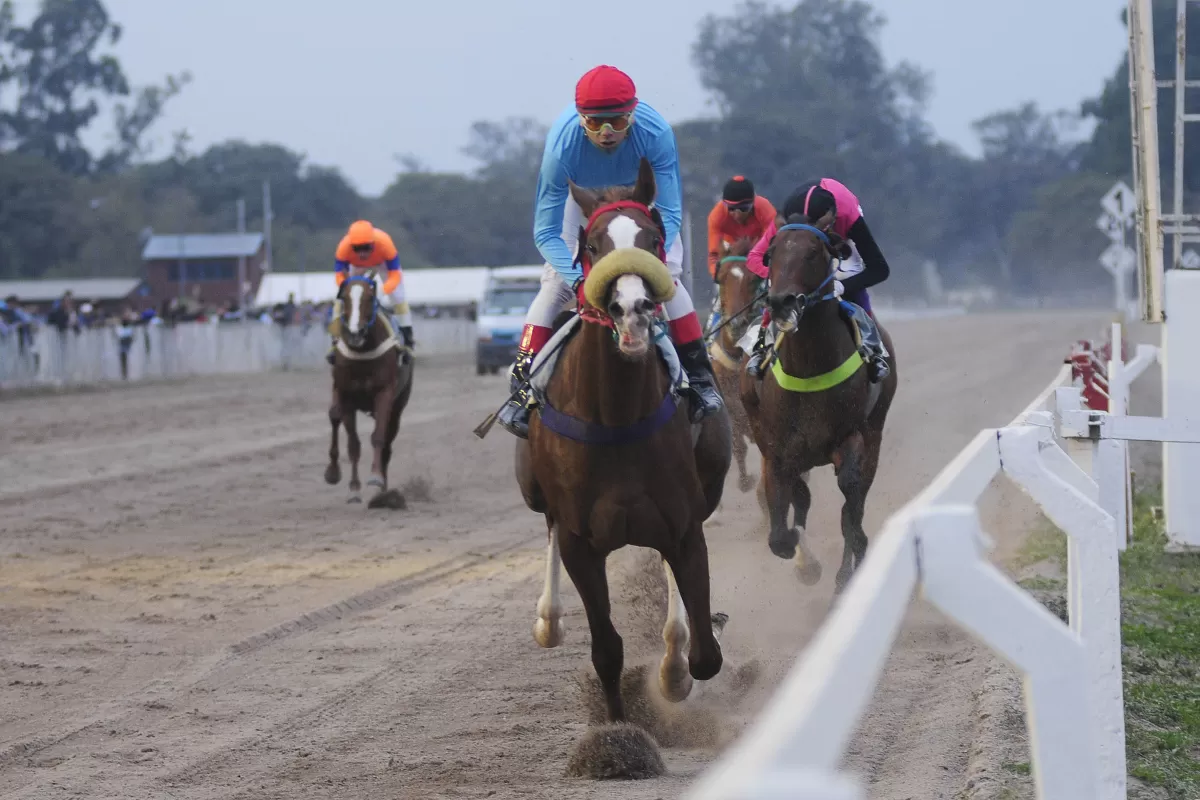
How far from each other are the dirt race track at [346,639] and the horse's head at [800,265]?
166 centimetres

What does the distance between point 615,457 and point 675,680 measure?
3.77 ft

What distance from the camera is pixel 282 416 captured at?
2188 centimetres

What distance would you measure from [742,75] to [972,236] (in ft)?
70.7

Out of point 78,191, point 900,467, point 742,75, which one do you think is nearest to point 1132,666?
point 900,467

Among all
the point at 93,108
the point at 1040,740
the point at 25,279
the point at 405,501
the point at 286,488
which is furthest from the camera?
the point at 93,108

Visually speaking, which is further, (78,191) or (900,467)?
(78,191)

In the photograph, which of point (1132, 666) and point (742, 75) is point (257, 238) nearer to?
point (742, 75)

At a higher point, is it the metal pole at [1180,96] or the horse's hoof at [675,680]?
the metal pole at [1180,96]

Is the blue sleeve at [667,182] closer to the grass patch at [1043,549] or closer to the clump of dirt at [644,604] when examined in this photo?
the clump of dirt at [644,604]

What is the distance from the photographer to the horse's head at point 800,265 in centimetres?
720

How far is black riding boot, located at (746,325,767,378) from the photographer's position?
26.6ft

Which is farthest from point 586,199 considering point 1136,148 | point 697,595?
point 1136,148

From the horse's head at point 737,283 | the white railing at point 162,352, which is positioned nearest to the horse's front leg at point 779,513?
the horse's head at point 737,283

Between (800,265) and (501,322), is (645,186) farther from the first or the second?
(501,322)
